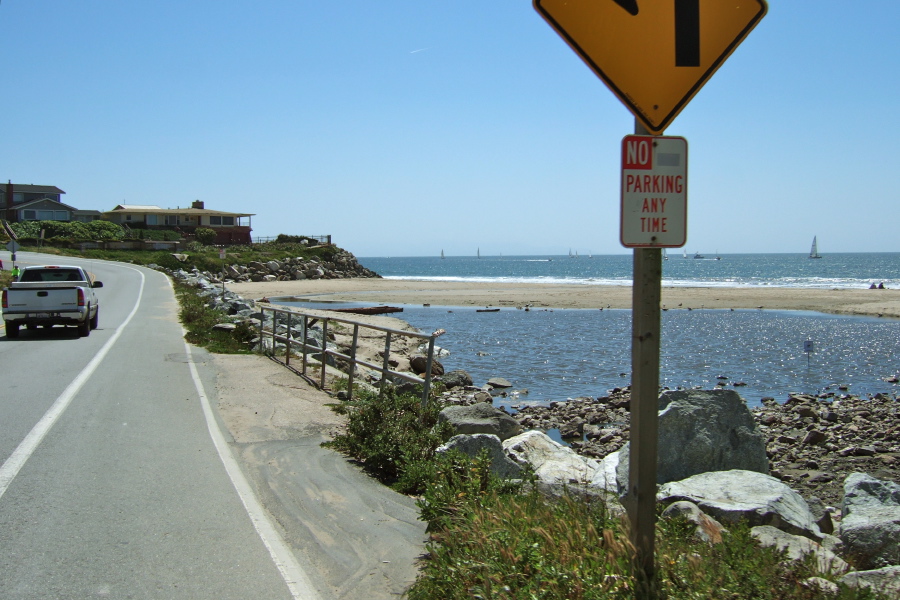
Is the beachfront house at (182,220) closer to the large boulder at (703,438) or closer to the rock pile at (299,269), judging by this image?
the rock pile at (299,269)

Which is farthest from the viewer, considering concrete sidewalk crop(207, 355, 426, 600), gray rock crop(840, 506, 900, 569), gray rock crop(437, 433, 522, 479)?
gray rock crop(437, 433, 522, 479)

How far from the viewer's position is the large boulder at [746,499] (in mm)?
5781

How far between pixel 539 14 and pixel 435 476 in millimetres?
3797

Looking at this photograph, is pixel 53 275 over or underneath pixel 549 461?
over

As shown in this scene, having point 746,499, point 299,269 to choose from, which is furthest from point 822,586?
point 299,269

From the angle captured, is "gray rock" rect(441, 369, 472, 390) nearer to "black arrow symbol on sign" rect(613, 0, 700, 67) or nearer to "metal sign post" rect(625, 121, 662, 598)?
"metal sign post" rect(625, 121, 662, 598)

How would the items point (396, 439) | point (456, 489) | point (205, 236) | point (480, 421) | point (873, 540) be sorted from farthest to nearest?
point (205, 236) < point (480, 421) < point (396, 439) < point (873, 540) < point (456, 489)

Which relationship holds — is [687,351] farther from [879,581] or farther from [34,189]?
[34,189]

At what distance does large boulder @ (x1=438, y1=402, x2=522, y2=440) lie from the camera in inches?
328

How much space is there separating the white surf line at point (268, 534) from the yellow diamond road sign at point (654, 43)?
141 inches

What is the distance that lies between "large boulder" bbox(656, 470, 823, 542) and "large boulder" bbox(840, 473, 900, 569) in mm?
288

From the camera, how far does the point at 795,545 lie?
5.03m

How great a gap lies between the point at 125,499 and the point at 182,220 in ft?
309

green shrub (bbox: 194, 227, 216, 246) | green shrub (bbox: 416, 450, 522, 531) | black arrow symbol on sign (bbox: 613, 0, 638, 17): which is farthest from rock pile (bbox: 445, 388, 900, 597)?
green shrub (bbox: 194, 227, 216, 246)
